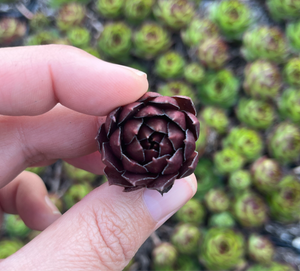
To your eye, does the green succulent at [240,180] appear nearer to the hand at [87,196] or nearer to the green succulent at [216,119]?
the green succulent at [216,119]

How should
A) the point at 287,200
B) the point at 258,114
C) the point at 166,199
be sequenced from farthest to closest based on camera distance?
the point at 258,114 < the point at 287,200 < the point at 166,199

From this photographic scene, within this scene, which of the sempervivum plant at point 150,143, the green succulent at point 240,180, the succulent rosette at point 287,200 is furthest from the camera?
the green succulent at point 240,180

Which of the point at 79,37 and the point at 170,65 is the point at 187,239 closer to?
the point at 170,65

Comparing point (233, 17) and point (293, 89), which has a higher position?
point (233, 17)

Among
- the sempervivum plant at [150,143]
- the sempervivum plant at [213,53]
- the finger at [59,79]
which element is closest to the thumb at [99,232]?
the sempervivum plant at [150,143]

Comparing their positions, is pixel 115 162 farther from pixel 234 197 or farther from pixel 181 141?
pixel 234 197

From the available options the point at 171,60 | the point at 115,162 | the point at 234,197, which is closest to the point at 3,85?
the point at 115,162

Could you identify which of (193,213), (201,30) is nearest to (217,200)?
(193,213)
